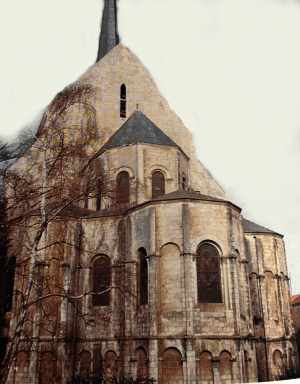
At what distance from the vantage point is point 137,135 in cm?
2467

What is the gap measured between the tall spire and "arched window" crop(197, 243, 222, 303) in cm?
2915

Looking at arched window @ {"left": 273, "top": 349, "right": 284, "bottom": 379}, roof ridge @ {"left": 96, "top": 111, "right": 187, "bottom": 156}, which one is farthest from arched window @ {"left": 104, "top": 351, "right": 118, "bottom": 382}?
roof ridge @ {"left": 96, "top": 111, "right": 187, "bottom": 156}

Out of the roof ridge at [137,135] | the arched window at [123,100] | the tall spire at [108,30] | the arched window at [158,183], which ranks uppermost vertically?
the tall spire at [108,30]

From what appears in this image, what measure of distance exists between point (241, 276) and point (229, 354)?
11.3 feet

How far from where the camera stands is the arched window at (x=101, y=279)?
19.9m

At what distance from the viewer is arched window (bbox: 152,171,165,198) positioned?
76.9 feet

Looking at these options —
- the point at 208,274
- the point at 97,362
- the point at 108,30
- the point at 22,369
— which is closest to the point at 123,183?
the point at 208,274

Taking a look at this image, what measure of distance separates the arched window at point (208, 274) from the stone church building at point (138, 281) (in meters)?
0.04

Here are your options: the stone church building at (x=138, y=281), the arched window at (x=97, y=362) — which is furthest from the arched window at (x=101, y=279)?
the arched window at (x=97, y=362)

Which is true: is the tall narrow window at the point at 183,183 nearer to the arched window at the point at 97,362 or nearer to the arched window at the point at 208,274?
the arched window at the point at 208,274

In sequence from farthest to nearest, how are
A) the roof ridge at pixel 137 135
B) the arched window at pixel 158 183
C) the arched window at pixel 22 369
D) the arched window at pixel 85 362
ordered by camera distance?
the roof ridge at pixel 137 135 → the arched window at pixel 158 183 → the arched window at pixel 85 362 → the arched window at pixel 22 369

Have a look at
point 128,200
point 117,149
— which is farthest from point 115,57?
point 128,200

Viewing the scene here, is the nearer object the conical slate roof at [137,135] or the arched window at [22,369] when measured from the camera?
the arched window at [22,369]

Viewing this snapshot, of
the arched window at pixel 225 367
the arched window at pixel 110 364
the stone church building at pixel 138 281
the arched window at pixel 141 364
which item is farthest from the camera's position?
the arched window at pixel 110 364
